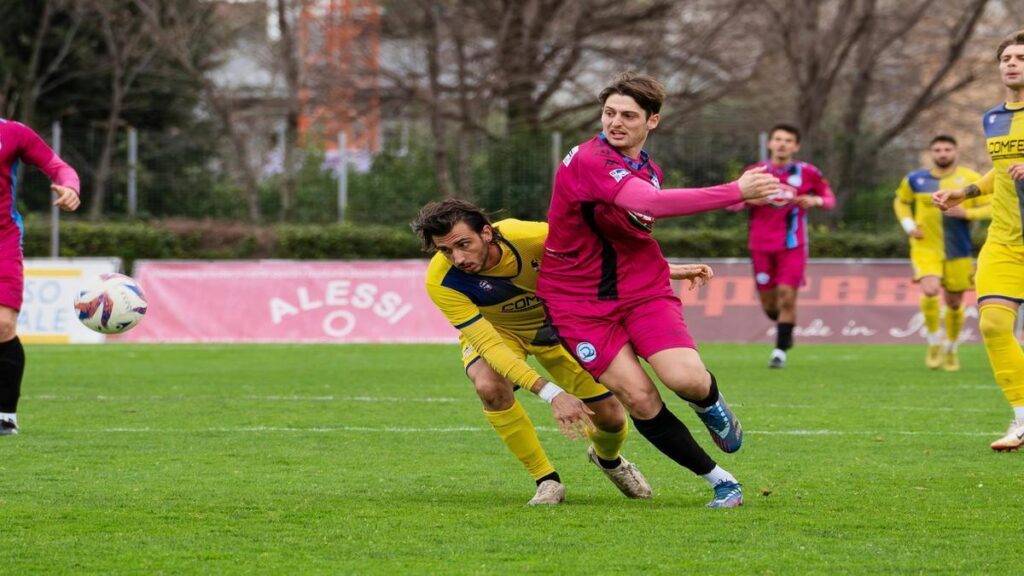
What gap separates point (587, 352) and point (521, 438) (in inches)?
29.6

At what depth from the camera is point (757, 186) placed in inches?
206

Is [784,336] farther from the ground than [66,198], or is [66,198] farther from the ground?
[66,198]

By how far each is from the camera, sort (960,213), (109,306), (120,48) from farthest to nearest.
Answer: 1. (120,48)
2. (960,213)
3. (109,306)

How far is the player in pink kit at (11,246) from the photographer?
915 centimetres

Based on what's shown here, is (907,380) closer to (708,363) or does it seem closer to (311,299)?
(708,363)

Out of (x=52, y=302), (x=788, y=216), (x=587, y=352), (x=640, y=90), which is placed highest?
(x=640, y=90)

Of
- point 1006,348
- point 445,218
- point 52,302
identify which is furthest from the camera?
point 52,302

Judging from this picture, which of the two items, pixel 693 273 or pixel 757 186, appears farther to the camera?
pixel 693 273

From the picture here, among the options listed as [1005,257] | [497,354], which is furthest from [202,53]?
[497,354]

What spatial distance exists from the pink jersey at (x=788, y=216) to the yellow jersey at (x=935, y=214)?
787 mm

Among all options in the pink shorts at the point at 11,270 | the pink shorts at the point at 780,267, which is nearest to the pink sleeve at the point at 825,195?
the pink shorts at the point at 780,267

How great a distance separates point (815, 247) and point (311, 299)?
27.3 ft

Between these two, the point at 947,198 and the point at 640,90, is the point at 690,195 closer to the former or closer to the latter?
the point at 640,90

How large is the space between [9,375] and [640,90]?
4923mm
